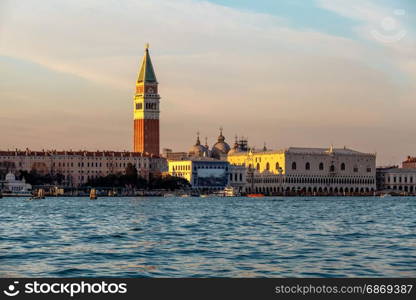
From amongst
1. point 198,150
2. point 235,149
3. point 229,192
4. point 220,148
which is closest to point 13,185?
point 229,192

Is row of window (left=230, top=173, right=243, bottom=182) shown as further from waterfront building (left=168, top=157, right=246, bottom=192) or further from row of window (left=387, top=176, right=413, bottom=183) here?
row of window (left=387, top=176, right=413, bottom=183)

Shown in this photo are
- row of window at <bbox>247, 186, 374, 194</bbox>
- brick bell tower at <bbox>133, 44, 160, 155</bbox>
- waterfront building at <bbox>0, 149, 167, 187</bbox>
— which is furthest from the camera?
brick bell tower at <bbox>133, 44, 160, 155</bbox>

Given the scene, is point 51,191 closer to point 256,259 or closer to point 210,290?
point 256,259

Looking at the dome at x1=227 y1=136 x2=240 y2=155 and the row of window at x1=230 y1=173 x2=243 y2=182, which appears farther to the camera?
the dome at x1=227 y1=136 x2=240 y2=155

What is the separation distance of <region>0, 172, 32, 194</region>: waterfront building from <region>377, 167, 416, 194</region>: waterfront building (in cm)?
4222

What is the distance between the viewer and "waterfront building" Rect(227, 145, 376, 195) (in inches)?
3629

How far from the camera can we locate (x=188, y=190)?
8288 centimetres

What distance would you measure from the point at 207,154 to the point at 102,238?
270 ft

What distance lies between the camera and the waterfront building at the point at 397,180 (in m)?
98.5

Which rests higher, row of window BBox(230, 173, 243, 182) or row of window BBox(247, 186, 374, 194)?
row of window BBox(230, 173, 243, 182)

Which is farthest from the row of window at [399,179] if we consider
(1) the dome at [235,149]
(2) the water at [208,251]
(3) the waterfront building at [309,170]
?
(2) the water at [208,251]

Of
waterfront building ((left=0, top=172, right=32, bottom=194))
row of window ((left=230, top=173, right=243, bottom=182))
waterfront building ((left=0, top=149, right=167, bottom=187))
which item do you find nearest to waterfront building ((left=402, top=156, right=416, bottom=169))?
row of window ((left=230, top=173, right=243, bottom=182))

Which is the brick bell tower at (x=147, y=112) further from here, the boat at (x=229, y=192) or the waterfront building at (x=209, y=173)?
the boat at (x=229, y=192)

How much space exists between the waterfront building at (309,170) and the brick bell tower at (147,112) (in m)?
9.97
